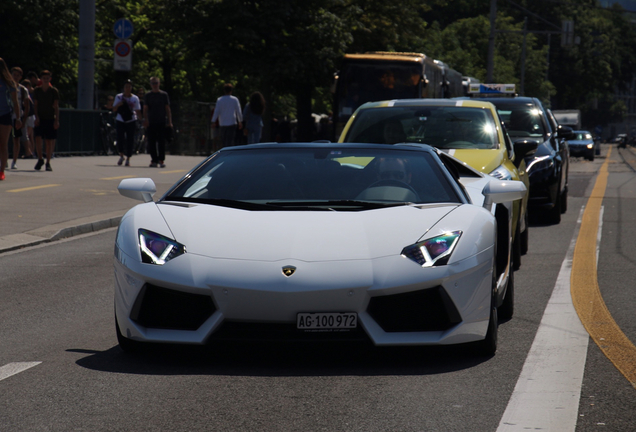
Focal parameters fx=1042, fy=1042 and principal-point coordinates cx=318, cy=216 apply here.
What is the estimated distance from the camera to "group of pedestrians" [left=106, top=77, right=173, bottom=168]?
21266mm

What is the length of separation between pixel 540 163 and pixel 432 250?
28.7 feet

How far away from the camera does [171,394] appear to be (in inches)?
177

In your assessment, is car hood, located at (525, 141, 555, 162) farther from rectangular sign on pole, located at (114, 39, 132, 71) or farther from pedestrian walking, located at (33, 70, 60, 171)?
rectangular sign on pole, located at (114, 39, 132, 71)

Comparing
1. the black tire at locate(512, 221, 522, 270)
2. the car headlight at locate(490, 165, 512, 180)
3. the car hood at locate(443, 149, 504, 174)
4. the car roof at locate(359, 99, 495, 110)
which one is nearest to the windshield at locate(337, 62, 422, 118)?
the car roof at locate(359, 99, 495, 110)

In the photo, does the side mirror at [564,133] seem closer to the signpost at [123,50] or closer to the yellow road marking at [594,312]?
the yellow road marking at [594,312]

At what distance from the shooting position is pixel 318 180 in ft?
19.5

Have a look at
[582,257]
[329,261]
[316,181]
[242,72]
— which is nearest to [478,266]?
[329,261]

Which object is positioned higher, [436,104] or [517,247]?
[436,104]

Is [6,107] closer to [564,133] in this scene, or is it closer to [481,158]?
[564,133]

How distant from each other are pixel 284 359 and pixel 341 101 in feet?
80.1

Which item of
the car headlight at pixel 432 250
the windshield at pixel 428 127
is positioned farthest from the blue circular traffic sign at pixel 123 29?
the car headlight at pixel 432 250

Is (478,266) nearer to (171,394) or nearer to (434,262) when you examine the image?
(434,262)

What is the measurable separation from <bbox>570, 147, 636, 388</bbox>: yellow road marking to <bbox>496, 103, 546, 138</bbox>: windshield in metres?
2.72

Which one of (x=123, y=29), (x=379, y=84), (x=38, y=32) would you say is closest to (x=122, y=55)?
(x=123, y=29)
